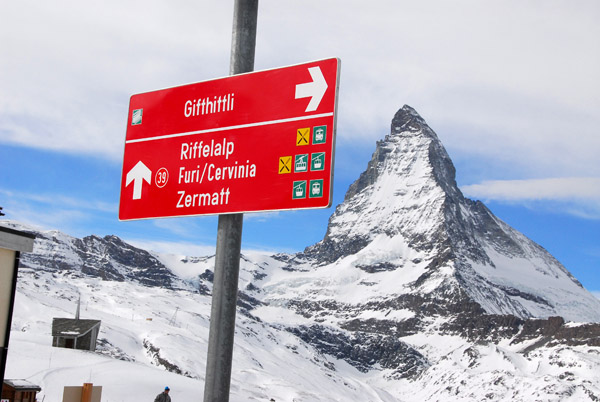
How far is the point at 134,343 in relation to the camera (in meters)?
129

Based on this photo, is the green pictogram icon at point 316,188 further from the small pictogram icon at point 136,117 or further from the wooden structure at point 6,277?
the wooden structure at point 6,277

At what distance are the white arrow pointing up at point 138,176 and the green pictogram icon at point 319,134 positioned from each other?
175 centimetres

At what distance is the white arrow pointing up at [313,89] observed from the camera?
6219 millimetres

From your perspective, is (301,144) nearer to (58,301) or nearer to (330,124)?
(330,124)

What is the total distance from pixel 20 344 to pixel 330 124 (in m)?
61.4

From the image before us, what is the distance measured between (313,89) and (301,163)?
63 cm

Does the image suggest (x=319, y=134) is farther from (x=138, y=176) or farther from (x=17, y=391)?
(x=17, y=391)

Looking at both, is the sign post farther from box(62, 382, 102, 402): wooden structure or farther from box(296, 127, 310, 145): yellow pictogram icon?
box(62, 382, 102, 402): wooden structure

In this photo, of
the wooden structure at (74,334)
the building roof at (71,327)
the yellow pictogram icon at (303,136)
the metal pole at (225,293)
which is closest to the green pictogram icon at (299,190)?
the yellow pictogram icon at (303,136)

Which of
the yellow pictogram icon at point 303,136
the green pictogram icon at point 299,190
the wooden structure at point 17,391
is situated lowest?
the wooden structure at point 17,391

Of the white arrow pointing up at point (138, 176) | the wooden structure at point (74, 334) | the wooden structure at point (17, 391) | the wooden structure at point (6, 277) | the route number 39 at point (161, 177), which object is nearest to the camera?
the route number 39 at point (161, 177)

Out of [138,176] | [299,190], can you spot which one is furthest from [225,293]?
[138,176]

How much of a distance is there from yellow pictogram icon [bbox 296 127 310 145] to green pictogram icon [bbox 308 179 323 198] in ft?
1.16

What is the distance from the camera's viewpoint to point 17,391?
81.7ft
